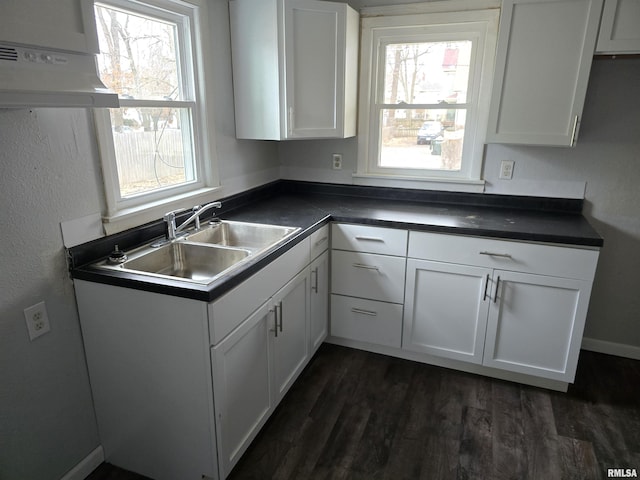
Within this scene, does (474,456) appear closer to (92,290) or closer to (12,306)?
(92,290)

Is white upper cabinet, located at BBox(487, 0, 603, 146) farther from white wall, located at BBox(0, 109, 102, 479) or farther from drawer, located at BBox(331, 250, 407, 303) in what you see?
white wall, located at BBox(0, 109, 102, 479)

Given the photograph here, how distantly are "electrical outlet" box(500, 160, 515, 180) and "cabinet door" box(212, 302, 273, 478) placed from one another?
1703mm

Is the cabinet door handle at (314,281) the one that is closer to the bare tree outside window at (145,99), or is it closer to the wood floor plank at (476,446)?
the bare tree outside window at (145,99)

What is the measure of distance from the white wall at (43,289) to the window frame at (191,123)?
0.06m

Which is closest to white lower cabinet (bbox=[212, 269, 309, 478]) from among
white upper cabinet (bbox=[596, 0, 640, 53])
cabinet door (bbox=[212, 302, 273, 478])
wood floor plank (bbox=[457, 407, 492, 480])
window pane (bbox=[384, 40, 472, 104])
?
cabinet door (bbox=[212, 302, 273, 478])

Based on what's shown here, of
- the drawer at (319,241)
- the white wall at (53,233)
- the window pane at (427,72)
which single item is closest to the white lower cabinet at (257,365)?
the drawer at (319,241)

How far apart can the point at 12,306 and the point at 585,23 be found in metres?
2.69

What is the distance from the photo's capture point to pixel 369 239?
8.08ft

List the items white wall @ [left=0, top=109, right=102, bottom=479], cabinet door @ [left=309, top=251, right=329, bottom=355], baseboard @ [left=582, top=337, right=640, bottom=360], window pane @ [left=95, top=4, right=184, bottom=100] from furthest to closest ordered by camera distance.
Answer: baseboard @ [left=582, top=337, right=640, bottom=360] < cabinet door @ [left=309, top=251, right=329, bottom=355] < window pane @ [left=95, top=4, right=184, bottom=100] < white wall @ [left=0, top=109, right=102, bottom=479]

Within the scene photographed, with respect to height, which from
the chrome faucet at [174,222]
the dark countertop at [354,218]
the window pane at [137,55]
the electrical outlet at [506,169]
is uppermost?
the window pane at [137,55]

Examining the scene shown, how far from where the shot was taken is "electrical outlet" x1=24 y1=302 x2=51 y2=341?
4.89ft

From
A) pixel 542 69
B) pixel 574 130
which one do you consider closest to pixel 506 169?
pixel 574 130

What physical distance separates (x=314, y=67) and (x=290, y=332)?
1.49 m

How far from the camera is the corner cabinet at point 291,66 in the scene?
7.59 feet
